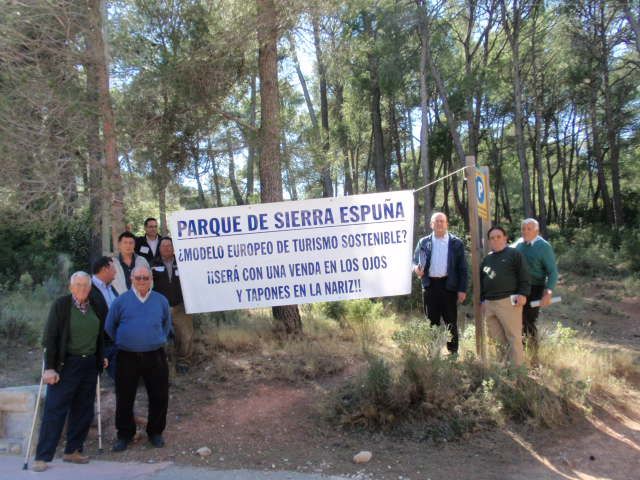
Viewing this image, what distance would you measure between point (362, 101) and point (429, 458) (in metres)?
21.9

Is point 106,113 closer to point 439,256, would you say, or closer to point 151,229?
point 151,229

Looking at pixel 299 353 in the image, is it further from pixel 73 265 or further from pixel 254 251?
pixel 73 265

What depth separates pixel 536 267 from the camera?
594 cm

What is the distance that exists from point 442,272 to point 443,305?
0.40 metres

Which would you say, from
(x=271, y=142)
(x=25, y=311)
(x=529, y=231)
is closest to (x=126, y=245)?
(x=271, y=142)

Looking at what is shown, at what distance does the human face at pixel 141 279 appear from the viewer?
15.9ft

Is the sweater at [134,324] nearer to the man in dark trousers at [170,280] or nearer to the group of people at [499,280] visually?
the man in dark trousers at [170,280]

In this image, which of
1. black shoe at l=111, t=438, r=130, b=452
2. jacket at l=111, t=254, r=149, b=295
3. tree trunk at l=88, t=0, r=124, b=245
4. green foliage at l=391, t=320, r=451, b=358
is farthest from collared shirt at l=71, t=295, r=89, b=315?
green foliage at l=391, t=320, r=451, b=358

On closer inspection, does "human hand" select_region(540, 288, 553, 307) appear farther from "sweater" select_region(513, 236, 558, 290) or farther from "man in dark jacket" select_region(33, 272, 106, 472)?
"man in dark jacket" select_region(33, 272, 106, 472)

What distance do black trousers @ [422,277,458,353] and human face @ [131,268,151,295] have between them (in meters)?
3.14

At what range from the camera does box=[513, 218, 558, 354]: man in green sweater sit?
5.85 metres

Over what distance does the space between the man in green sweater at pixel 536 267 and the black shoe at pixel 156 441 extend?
4.01 m

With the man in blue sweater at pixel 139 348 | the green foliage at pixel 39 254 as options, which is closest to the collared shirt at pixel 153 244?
the man in blue sweater at pixel 139 348

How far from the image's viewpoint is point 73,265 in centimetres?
1584
